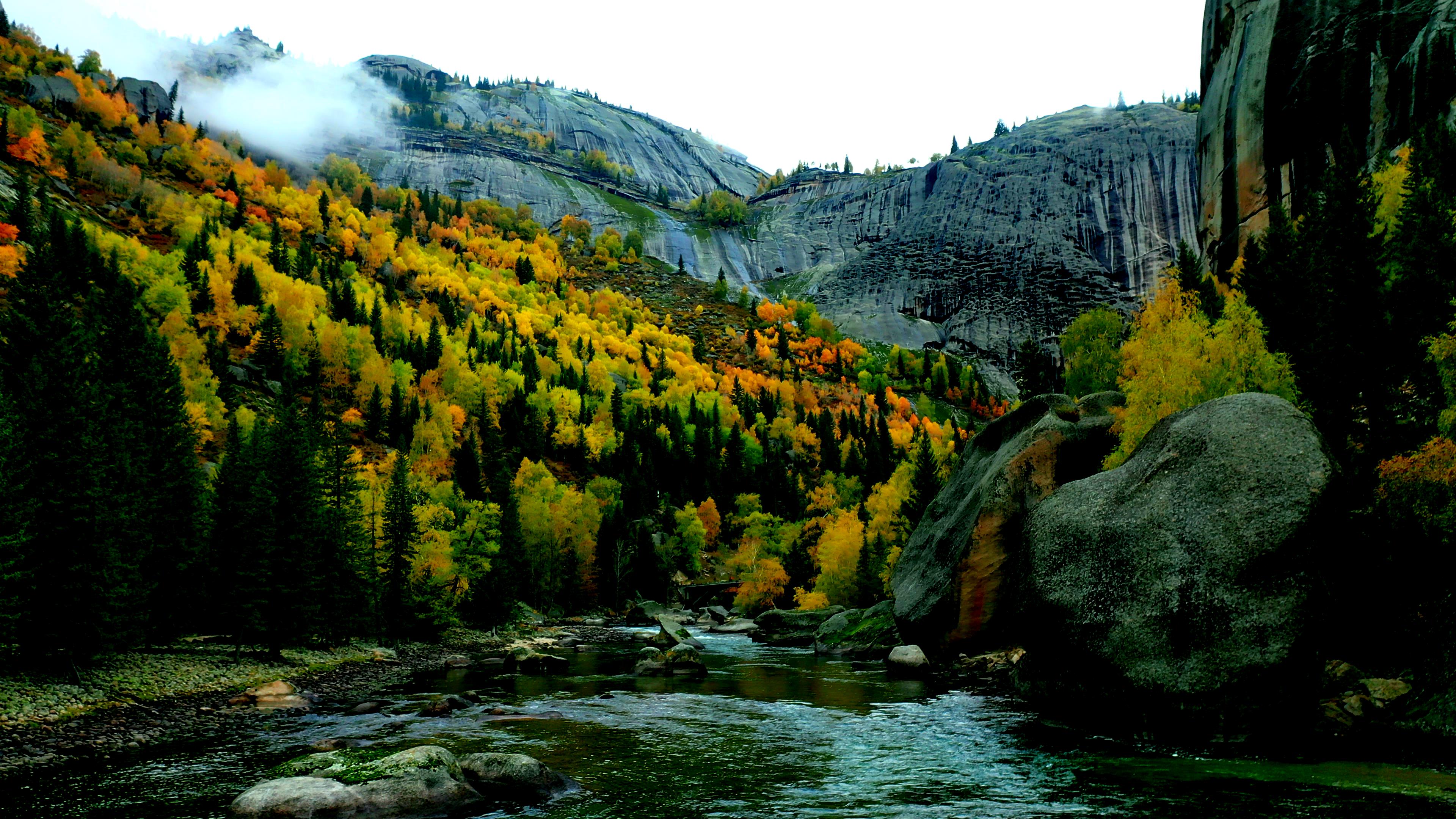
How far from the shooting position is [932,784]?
57.3 feet

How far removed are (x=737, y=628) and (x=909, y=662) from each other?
139 ft

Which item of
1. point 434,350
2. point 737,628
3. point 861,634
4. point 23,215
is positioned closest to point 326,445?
point 861,634

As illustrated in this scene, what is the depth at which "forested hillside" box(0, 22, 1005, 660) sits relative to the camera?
3044 cm

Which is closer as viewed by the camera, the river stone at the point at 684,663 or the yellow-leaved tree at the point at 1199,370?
the yellow-leaved tree at the point at 1199,370

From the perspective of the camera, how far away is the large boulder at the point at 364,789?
46.3 ft

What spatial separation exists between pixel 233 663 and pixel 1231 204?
67.4 m

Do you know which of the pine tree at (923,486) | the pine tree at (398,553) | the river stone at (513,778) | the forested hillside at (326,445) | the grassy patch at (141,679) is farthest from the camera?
the pine tree at (923,486)

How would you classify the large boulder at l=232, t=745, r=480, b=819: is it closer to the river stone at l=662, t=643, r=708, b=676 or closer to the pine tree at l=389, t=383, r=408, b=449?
the river stone at l=662, t=643, r=708, b=676

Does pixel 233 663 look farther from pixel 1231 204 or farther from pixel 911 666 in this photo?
pixel 1231 204

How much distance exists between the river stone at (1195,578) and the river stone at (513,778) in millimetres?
15548

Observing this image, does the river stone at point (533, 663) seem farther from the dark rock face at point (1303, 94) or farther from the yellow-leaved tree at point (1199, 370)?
the dark rock face at point (1303, 94)

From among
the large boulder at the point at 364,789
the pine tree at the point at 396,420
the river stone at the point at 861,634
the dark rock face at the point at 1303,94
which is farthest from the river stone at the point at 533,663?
the pine tree at the point at 396,420

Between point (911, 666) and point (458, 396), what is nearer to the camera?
point (911, 666)

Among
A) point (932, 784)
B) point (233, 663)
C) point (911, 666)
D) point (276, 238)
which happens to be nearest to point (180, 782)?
point (932, 784)
